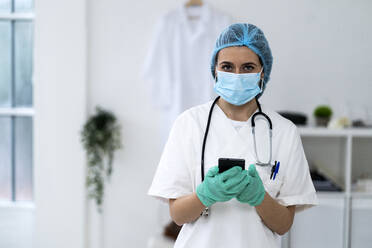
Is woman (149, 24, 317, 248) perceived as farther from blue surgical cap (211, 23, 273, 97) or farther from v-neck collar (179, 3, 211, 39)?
v-neck collar (179, 3, 211, 39)

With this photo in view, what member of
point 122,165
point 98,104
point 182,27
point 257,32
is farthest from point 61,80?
point 257,32

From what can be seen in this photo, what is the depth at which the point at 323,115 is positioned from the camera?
7.84ft

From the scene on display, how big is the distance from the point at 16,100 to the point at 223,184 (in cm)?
223

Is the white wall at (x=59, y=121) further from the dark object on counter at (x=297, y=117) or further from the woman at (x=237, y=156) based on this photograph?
the woman at (x=237, y=156)

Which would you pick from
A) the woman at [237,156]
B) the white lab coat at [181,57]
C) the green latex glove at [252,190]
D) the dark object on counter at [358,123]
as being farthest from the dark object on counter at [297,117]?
the green latex glove at [252,190]

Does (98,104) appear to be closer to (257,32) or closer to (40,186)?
(40,186)

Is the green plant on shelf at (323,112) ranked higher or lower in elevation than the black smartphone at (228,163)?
higher

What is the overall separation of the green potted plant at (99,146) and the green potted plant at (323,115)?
1200 millimetres

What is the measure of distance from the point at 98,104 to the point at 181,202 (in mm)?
1749

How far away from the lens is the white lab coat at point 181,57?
2479mm

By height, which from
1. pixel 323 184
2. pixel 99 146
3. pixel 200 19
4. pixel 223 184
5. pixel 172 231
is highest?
pixel 200 19

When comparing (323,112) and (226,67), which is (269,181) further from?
(323,112)

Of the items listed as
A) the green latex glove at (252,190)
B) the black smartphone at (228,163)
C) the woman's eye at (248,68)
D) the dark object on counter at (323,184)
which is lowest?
the dark object on counter at (323,184)

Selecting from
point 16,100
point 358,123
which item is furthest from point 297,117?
point 16,100
